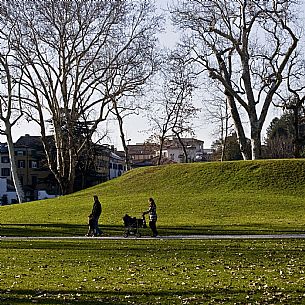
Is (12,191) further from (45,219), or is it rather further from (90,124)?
(45,219)

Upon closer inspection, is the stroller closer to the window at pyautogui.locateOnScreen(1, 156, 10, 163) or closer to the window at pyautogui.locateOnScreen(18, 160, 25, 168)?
the window at pyautogui.locateOnScreen(18, 160, 25, 168)

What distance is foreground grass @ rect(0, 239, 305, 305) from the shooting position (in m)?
12.0

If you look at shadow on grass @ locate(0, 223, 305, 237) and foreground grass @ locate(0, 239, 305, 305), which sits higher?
shadow on grass @ locate(0, 223, 305, 237)

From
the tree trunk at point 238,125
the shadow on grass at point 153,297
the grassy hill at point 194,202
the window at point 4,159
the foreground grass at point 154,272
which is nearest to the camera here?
the shadow on grass at point 153,297

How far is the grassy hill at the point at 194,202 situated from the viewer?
110ft

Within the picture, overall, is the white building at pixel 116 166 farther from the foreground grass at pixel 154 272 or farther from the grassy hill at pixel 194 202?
the foreground grass at pixel 154 272

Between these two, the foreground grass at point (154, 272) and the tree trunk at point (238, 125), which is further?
the tree trunk at point (238, 125)

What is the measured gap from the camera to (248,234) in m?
29.0

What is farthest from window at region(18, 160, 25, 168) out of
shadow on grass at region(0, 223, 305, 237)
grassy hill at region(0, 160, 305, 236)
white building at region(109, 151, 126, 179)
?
shadow on grass at region(0, 223, 305, 237)

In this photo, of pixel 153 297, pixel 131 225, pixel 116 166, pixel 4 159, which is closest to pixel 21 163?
pixel 4 159

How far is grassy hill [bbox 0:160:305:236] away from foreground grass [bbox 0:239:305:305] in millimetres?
7584

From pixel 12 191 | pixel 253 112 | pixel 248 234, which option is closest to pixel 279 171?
pixel 253 112

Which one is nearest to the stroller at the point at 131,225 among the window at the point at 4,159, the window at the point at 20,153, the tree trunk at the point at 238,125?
the tree trunk at the point at 238,125

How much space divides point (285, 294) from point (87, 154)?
52488 millimetres
